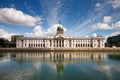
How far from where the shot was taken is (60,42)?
11562cm

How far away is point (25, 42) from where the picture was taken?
116875mm

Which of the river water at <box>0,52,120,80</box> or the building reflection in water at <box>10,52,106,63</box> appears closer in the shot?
the river water at <box>0,52,120,80</box>

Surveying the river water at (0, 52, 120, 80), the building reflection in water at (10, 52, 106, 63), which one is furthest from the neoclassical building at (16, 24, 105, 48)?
the river water at (0, 52, 120, 80)

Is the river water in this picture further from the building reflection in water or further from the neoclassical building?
the neoclassical building

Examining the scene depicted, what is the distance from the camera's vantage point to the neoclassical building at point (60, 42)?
115 metres

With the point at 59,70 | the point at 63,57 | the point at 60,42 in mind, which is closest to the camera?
the point at 59,70

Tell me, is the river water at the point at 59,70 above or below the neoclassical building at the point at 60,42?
below

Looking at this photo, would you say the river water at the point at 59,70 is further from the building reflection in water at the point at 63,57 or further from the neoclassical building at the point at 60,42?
A: the neoclassical building at the point at 60,42

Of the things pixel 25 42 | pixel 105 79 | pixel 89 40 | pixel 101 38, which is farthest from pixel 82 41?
pixel 105 79

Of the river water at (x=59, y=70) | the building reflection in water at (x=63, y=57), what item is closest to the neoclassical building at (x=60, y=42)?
the building reflection in water at (x=63, y=57)

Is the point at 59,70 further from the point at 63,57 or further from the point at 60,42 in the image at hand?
the point at 60,42

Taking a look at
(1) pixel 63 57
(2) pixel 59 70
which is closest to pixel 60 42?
(1) pixel 63 57

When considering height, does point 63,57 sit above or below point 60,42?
below

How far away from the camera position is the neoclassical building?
378ft
